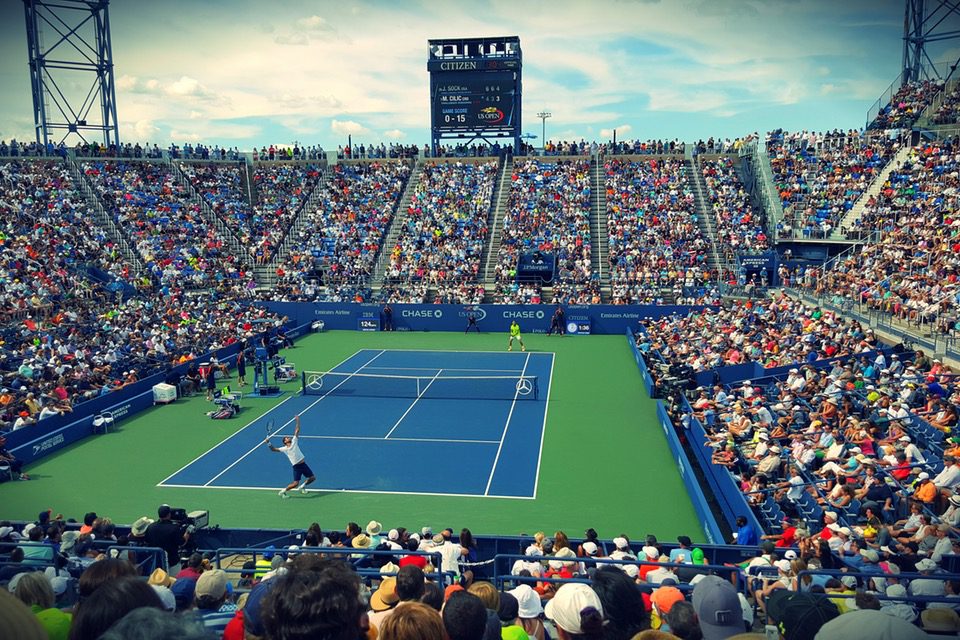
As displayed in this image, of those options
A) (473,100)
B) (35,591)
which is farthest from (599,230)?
(35,591)

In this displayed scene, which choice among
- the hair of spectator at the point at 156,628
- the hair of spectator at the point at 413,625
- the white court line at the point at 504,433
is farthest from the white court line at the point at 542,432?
the hair of spectator at the point at 156,628

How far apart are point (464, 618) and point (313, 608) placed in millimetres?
1483

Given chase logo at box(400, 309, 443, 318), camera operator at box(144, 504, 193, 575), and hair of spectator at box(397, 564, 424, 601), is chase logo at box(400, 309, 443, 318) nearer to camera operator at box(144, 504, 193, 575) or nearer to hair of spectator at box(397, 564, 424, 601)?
camera operator at box(144, 504, 193, 575)

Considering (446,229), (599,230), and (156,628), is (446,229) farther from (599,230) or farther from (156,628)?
(156,628)

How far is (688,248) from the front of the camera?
4181cm

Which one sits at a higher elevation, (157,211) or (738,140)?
(738,140)

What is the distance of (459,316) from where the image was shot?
128 feet

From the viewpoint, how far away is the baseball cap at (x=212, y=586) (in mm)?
7430

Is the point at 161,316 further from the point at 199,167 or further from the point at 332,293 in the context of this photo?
the point at 199,167

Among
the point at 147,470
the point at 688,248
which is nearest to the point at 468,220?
the point at 688,248

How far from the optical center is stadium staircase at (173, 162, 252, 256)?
1834 inches

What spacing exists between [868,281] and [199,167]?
43.6 meters

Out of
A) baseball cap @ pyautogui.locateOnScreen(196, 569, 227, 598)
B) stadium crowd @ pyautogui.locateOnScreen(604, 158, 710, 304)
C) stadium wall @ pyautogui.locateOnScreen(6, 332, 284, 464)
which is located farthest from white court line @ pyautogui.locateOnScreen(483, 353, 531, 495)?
stadium crowd @ pyautogui.locateOnScreen(604, 158, 710, 304)

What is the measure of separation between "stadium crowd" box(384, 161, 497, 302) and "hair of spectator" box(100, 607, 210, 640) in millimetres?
38019
